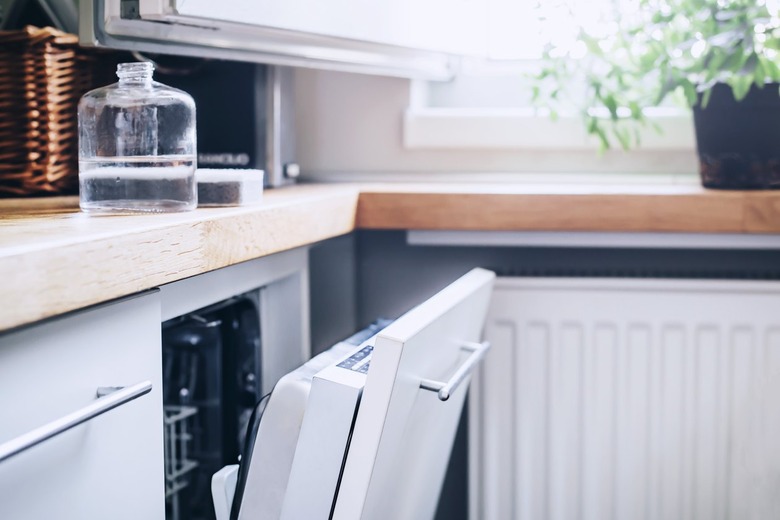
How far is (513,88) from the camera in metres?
1.54

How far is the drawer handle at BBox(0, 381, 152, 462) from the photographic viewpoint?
0.47 m

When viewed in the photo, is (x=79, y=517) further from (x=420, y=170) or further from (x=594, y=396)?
(x=420, y=170)

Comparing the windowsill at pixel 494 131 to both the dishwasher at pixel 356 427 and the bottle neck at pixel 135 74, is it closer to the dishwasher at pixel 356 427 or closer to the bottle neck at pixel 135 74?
the dishwasher at pixel 356 427

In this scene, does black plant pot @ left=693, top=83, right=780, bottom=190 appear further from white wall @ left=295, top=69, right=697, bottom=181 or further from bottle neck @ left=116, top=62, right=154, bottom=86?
bottle neck @ left=116, top=62, right=154, bottom=86

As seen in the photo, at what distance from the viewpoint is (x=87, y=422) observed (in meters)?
0.57

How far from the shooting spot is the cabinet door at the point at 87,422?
51cm

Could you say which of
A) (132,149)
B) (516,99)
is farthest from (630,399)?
(132,149)

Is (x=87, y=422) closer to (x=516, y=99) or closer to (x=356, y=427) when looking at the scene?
(x=356, y=427)

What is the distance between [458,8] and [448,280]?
1.44ft

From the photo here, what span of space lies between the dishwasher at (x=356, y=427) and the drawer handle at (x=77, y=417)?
155 millimetres

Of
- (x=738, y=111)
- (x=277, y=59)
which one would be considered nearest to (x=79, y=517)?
(x=277, y=59)

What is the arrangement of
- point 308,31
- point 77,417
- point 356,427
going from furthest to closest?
point 308,31, point 356,427, point 77,417

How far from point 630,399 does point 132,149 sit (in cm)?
80

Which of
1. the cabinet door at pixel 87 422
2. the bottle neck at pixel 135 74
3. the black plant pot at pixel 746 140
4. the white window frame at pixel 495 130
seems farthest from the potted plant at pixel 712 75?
the cabinet door at pixel 87 422
